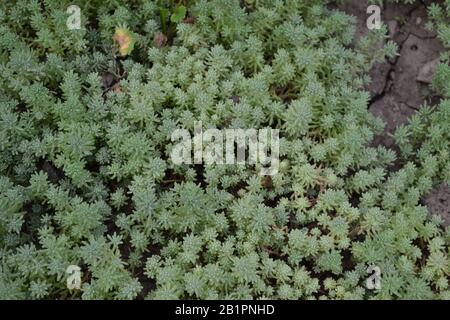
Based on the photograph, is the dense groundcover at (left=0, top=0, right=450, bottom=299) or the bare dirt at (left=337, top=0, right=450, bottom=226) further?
the bare dirt at (left=337, top=0, right=450, bottom=226)

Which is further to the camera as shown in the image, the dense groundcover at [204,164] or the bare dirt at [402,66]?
the bare dirt at [402,66]

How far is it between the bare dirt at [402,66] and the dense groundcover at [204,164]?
0.64ft

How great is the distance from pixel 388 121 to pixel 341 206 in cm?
119

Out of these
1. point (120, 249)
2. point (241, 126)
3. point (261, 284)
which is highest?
point (241, 126)

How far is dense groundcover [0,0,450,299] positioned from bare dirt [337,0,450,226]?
19cm

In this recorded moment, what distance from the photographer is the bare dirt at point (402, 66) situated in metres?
5.41

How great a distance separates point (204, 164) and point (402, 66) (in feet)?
7.39

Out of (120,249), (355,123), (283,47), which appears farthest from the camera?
(283,47)

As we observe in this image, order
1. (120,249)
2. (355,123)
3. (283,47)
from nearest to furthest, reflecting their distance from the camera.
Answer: (120,249) → (355,123) → (283,47)

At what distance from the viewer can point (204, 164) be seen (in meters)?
4.76

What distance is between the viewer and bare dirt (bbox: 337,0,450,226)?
541 centimetres

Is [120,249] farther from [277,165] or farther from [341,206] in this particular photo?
[341,206]

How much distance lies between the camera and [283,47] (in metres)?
5.29

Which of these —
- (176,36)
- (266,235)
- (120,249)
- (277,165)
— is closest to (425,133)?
(277,165)
